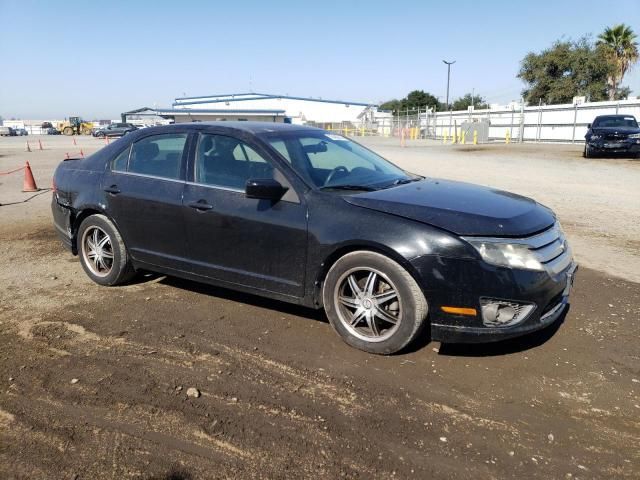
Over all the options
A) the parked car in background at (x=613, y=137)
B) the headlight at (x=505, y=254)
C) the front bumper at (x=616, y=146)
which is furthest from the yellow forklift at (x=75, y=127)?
the headlight at (x=505, y=254)

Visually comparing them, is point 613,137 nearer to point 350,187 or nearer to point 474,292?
point 350,187

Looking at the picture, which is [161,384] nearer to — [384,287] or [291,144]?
[384,287]

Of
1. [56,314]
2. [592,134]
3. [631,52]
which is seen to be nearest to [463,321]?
[56,314]

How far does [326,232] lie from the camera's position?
3.75 m

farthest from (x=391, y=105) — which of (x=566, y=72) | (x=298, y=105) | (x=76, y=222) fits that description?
(x=76, y=222)

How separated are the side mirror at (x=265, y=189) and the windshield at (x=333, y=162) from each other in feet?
0.78

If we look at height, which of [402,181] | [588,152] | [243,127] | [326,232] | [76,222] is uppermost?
[243,127]

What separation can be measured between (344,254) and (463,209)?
2.89ft

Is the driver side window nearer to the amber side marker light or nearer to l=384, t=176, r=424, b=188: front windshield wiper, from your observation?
l=384, t=176, r=424, b=188: front windshield wiper

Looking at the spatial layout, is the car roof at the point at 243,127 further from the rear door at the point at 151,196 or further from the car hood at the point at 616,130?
the car hood at the point at 616,130

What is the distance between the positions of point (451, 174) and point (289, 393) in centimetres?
1277

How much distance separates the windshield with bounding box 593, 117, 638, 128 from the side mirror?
21.1 metres

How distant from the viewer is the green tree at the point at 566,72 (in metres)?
49.4

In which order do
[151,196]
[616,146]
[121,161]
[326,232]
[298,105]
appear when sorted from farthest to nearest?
[298,105], [616,146], [121,161], [151,196], [326,232]
